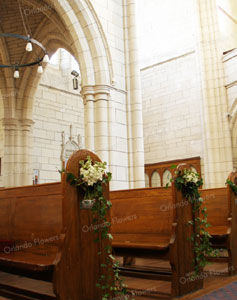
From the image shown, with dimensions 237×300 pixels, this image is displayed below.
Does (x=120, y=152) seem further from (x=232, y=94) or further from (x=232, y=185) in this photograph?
(x=232, y=94)

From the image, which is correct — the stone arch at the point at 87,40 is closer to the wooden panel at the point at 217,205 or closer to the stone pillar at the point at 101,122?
the stone pillar at the point at 101,122

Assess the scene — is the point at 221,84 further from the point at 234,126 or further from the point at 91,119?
the point at 91,119

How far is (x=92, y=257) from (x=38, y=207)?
89 centimetres

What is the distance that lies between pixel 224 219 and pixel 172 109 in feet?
24.9

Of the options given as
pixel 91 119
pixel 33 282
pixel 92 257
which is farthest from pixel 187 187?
pixel 91 119

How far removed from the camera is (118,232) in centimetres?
465

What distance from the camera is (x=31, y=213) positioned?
11.7 feet

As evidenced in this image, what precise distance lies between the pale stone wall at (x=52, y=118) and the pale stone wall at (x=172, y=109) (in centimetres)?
285

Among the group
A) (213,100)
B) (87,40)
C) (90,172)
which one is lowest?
(90,172)

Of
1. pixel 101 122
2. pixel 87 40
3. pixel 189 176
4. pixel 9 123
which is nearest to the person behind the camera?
pixel 189 176

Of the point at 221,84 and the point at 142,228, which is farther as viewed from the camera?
the point at 221,84

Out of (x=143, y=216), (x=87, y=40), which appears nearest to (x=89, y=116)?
(x=87, y=40)

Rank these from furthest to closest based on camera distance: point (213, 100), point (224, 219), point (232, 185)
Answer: point (213, 100) → point (224, 219) → point (232, 185)

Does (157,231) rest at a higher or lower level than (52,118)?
lower
